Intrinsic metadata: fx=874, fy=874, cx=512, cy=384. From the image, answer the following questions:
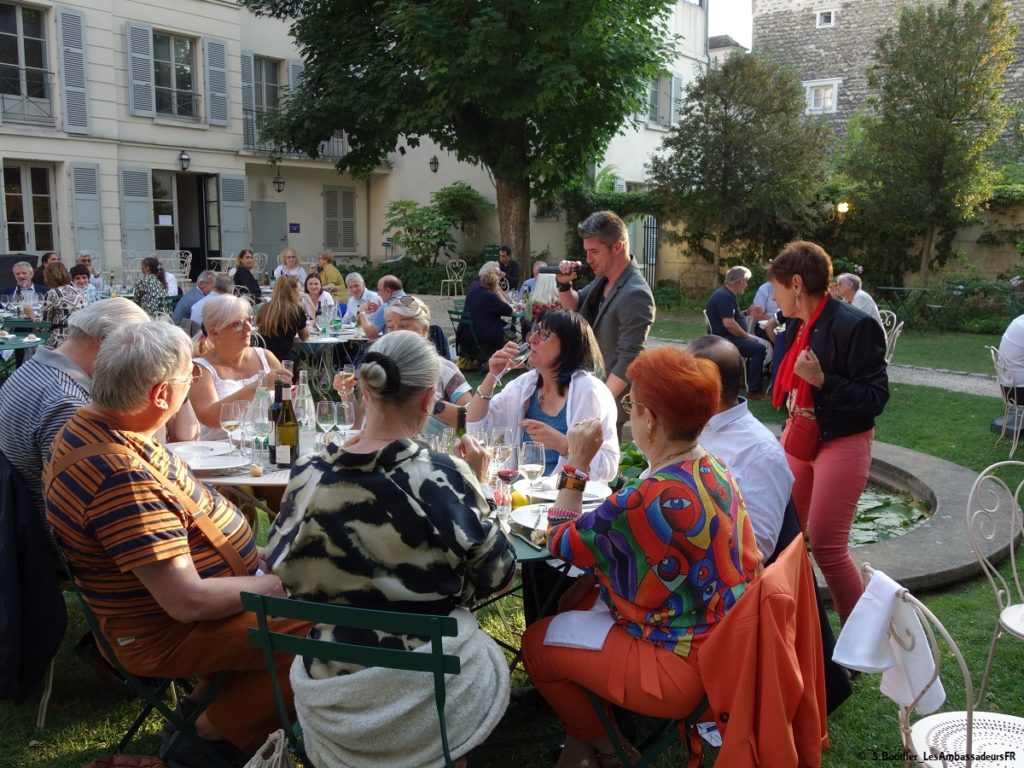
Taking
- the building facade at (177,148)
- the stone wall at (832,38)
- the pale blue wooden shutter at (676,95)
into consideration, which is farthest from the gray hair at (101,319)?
the stone wall at (832,38)

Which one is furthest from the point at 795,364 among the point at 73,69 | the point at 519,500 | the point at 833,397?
the point at 73,69

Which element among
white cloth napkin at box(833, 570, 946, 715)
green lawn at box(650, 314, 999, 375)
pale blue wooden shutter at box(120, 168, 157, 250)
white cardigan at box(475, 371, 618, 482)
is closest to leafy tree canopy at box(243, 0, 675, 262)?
green lawn at box(650, 314, 999, 375)

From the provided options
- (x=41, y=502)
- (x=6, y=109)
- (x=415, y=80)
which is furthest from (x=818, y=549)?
(x=6, y=109)

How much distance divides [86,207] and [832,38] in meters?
23.9

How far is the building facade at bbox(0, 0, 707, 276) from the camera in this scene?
18547mm

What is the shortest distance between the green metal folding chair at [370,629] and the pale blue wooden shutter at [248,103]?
22.5 m

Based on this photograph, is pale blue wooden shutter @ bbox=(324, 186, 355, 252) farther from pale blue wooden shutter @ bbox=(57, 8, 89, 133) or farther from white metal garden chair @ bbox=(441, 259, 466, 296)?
pale blue wooden shutter @ bbox=(57, 8, 89, 133)

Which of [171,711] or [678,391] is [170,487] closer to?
[171,711]

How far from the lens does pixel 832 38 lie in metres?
29.5

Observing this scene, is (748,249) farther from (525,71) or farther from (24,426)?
(24,426)

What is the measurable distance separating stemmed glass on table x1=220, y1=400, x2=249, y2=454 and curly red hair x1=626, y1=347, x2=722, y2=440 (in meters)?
1.97

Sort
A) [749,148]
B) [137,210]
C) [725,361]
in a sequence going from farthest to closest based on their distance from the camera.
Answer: [137,210] → [749,148] → [725,361]

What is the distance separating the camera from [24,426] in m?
3.04

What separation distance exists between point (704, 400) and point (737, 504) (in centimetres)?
31
